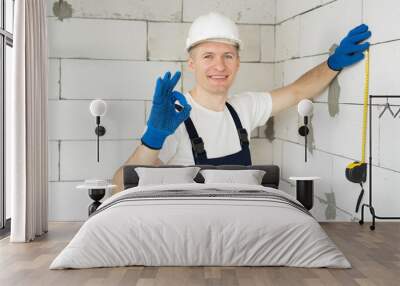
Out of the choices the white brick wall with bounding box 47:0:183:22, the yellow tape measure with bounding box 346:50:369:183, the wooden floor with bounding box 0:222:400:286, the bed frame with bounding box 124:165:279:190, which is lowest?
the wooden floor with bounding box 0:222:400:286

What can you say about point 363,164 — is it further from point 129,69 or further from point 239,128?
point 129,69

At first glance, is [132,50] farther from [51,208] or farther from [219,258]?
[219,258]

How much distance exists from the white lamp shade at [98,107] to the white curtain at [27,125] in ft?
2.74

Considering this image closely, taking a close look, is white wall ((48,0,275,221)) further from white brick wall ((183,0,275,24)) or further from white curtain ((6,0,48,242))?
white curtain ((6,0,48,242))

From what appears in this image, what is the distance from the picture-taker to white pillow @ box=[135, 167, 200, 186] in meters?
5.27

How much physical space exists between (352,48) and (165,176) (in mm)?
1875

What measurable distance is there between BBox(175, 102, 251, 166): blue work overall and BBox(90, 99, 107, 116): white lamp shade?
74cm

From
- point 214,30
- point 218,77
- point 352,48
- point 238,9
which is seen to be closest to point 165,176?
point 218,77

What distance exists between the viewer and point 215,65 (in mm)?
6016

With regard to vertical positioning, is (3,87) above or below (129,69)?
below

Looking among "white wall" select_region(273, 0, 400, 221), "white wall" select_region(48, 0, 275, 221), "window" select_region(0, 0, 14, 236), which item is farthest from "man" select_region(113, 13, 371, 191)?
"window" select_region(0, 0, 14, 236)

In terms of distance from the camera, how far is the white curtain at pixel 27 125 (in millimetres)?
4848

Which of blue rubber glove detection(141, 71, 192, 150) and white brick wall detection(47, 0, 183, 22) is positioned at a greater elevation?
white brick wall detection(47, 0, 183, 22)

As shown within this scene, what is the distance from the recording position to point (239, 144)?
242 inches
